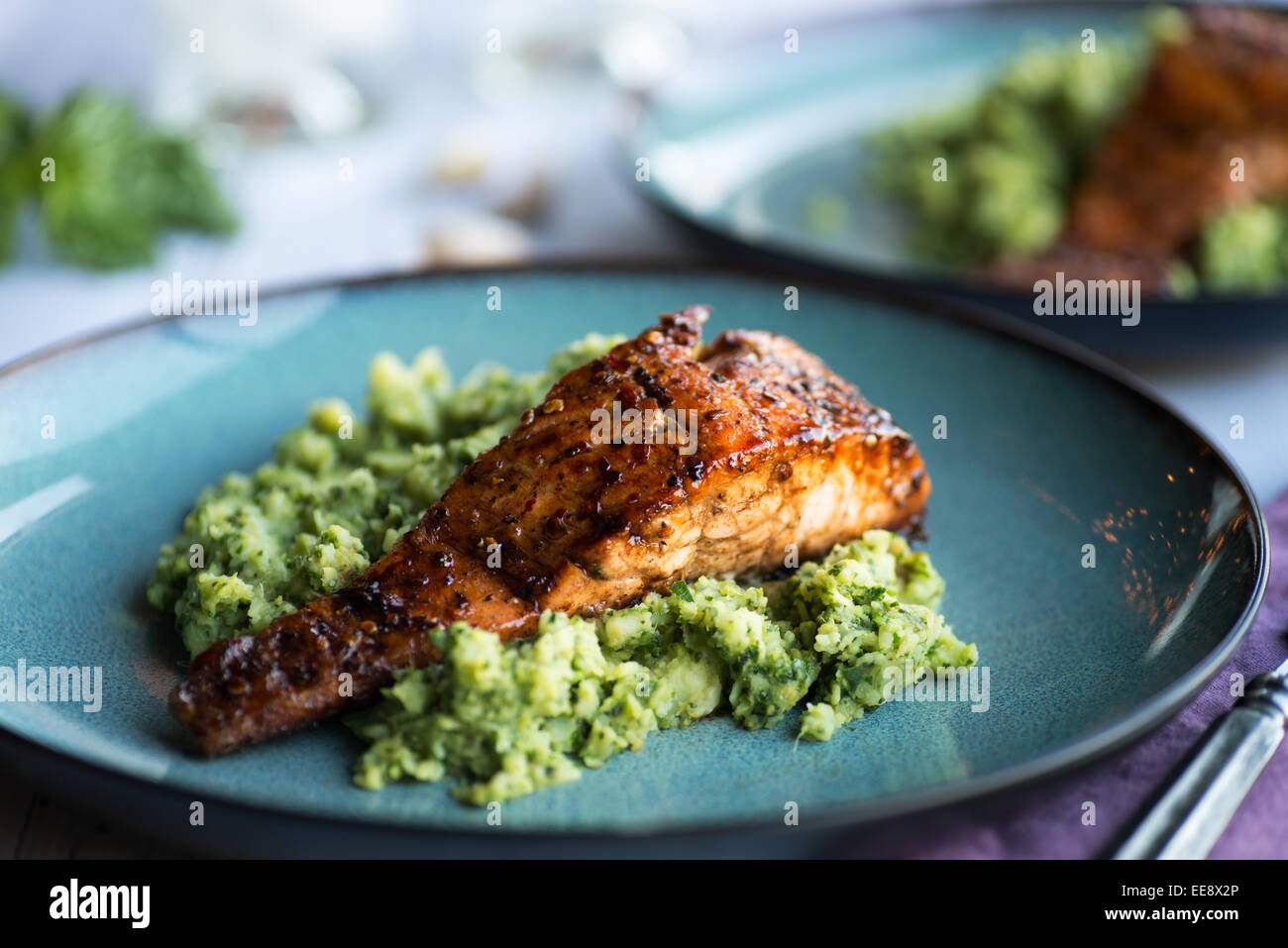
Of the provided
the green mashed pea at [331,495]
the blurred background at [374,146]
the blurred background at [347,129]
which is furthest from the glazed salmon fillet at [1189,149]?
the green mashed pea at [331,495]

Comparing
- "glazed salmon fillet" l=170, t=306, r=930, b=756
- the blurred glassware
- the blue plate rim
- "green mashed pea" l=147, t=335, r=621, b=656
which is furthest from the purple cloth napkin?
the blurred glassware

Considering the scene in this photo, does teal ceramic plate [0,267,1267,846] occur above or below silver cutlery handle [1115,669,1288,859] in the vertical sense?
above

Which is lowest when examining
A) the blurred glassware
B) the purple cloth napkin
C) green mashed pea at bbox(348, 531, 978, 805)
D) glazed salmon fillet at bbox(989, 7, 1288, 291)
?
the purple cloth napkin

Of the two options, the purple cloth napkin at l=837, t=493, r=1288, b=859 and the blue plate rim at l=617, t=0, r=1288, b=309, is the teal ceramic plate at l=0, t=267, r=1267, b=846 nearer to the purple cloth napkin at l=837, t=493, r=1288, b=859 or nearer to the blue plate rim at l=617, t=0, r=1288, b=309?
the purple cloth napkin at l=837, t=493, r=1288, b=859

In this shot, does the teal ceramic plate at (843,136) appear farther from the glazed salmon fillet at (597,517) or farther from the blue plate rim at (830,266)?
the glazed salmon fillet at (597,517)

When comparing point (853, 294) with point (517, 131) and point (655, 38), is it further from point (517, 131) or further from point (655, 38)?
point (655, 38)

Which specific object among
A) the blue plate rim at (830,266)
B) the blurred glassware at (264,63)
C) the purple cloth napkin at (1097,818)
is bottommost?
the purple cloth napkin at (1097,818)

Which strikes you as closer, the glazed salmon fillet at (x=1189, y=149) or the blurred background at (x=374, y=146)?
the blurred background at (x=374, y=146)
